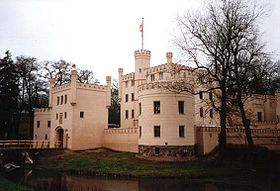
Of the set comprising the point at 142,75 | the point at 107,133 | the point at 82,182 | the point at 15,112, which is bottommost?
the point at 82,182

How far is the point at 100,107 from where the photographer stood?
3747cm

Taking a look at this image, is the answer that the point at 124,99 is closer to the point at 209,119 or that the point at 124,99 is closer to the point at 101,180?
the point at 209,119

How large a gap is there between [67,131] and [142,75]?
12.7 meters

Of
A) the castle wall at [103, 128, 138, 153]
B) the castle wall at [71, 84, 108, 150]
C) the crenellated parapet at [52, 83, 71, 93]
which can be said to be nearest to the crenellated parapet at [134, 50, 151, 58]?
the castle wall at [71, 84, 108, 150]

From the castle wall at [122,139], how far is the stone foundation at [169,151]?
15.2ft

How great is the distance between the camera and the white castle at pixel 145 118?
27.2 m

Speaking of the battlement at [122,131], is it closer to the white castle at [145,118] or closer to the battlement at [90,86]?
the white castle at [145,118]

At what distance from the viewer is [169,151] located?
26438 millimetres

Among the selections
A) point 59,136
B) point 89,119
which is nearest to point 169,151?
point 89,119

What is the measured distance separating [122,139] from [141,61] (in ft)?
40.8

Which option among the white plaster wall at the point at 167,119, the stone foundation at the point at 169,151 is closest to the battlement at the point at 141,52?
the white plaster wall at the point at 167,119

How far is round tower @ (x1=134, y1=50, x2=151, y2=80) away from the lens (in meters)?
41.7

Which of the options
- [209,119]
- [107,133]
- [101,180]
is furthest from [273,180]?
[107,133]

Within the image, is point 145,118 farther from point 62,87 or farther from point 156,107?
point 62,87
